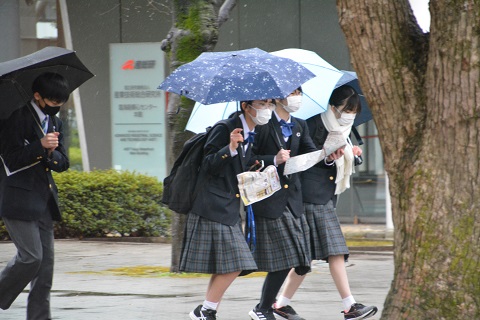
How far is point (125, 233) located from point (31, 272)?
7.26 m

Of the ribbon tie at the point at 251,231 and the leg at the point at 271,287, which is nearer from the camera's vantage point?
the ribbon tie at the point at 251,231

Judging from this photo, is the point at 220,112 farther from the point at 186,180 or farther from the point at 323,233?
the point at 323,233

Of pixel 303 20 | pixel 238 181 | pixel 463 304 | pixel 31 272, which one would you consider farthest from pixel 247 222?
pixel 303 20

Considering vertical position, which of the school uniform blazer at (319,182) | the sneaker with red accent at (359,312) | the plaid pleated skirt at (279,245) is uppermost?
the school uniform blazer at (319,182)

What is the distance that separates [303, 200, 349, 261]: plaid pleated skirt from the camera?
6.82 m

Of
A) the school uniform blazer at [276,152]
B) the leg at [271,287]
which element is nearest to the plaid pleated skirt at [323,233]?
the school uniform blazer at [276,152]

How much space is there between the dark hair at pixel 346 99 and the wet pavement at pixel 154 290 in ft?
4.97

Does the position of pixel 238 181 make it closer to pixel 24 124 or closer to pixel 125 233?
pixel 24 124

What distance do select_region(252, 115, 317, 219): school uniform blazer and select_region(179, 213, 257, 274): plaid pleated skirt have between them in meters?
0.36

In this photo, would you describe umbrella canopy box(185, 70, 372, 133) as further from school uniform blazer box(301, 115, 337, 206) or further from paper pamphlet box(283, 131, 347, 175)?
paper pamphlet box(283, 131, 347, 175)

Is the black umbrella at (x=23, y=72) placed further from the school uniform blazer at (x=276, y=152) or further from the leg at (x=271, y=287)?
the leg at (x=271, y=287)

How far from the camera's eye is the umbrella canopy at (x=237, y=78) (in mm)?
6223

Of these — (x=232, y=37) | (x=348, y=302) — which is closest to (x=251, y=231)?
(x=348, y=302)

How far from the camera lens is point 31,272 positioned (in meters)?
6.04
